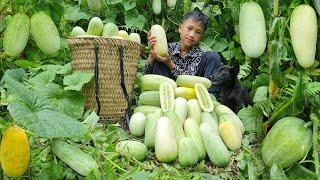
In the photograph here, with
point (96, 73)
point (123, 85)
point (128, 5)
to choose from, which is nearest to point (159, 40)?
point (123, 85)

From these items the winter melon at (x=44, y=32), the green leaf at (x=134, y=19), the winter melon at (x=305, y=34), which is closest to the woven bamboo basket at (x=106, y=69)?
the winter melon at (x=44, y=32)

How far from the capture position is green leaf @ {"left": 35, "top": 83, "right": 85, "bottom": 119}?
3260mm

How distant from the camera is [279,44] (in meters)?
2.44

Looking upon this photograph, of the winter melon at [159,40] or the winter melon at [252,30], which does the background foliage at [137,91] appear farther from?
the winter melon at [159,40]

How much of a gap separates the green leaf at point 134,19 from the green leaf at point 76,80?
2.58 metres

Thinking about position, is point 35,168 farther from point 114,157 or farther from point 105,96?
point 105,96

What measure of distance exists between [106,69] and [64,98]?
1.71 feet

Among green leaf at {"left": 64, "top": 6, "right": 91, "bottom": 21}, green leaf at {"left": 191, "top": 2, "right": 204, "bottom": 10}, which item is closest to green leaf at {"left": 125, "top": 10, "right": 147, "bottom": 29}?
green leaf at {"left": 64, "top": 6, "right": 91, "bottom": 21}

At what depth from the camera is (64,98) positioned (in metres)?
3.32

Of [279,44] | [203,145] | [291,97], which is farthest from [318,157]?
[203,145]

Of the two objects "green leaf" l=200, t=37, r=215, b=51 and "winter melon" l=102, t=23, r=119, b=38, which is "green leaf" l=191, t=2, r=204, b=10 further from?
"winter melon" l=102, t=23, r=119, b=38

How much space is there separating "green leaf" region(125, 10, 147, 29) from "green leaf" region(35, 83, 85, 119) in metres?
2.80

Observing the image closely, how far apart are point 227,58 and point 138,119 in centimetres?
251

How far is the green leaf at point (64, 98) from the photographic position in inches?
128
